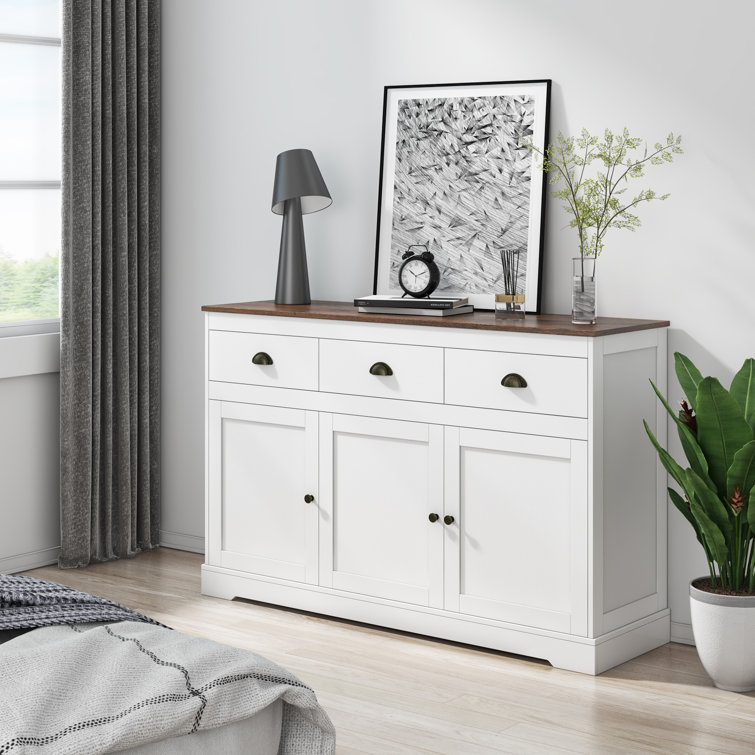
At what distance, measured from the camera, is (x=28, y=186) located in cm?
427

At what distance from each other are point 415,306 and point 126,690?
1.88 metres

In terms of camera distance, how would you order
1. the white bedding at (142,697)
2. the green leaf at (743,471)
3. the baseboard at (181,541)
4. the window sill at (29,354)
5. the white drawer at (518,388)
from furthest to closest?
the baseboard at (181,541)
the window sill at (29,354)
the white drawer at (518,388)
the green leaf at (743,471)
the white bedding at (142,697)

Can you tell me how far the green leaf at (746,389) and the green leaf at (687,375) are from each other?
4.0 inches

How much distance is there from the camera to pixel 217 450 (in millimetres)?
3953

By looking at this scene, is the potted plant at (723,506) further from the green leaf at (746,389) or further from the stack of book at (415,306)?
the stack of book at (415,306)

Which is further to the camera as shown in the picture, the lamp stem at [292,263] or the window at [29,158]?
the window at [29,158]

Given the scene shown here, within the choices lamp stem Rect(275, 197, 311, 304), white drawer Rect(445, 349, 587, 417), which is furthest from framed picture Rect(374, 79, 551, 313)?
white drawer Rect(445, 349, 587, 417)

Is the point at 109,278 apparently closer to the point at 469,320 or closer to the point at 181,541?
the point at 181,541

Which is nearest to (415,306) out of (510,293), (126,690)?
(510,293)

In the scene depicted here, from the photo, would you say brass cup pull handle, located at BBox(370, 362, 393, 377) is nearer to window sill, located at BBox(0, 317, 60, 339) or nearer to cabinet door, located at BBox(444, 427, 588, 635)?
cabinet door, located at BBox(444, 427, 588, 635)

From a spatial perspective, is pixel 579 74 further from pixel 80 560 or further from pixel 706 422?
pixel 80 560

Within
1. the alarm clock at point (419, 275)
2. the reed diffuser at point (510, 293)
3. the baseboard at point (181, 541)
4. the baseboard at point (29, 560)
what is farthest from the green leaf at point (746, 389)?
the baseboard at point (29, 560)

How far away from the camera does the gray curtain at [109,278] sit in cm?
420

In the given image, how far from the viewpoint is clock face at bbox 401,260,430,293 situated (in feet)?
12.0
